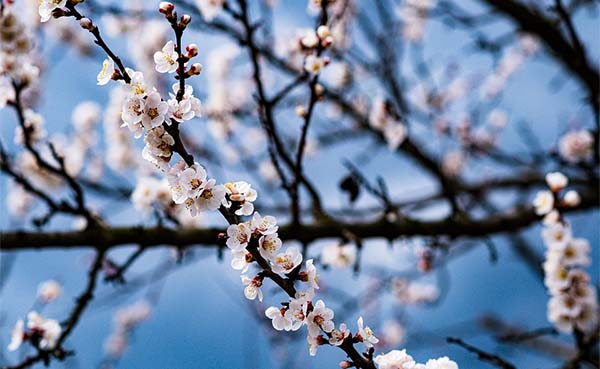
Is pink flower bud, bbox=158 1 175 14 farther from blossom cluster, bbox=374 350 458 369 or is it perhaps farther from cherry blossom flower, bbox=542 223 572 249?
cherry blossom flower, bbox=542 223 572 249

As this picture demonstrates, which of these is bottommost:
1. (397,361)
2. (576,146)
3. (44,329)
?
(397,361)

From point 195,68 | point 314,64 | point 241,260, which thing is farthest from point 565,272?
point 195,68

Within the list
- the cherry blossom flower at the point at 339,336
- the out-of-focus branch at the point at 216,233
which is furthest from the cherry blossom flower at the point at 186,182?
the out-of-focus branch at the point at 216,233

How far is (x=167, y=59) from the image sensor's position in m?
1.36

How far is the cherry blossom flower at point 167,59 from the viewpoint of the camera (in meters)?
1.35

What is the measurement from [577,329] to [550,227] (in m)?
0.46

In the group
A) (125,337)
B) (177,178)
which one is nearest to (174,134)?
(177,178)

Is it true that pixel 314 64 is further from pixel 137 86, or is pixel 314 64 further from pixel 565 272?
pixel 565 272

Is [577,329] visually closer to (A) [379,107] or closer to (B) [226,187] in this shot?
(B) [226,187]

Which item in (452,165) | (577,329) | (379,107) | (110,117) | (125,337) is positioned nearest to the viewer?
(577,329)

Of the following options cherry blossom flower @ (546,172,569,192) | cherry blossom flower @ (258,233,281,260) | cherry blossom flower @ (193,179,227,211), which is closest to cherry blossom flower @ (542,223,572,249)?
cherry blossom flower @ (546,172,569,192)

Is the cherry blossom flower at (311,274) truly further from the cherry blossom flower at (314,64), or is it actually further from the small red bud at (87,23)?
the cherry blossom flower at (314,64)

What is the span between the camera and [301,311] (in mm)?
1320

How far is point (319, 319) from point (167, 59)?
2.37 feet
